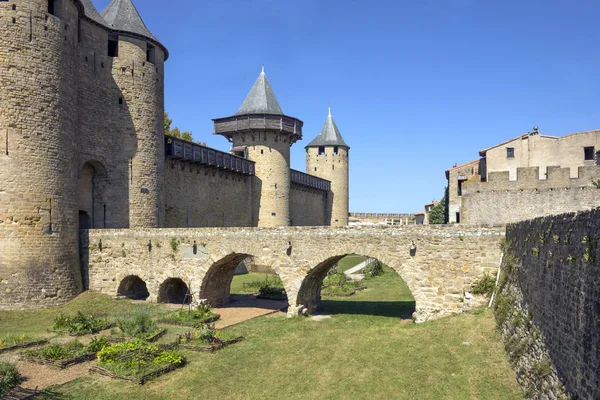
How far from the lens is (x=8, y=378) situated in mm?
10719

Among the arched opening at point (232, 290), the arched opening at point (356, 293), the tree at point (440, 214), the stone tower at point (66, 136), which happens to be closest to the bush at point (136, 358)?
the arched opening at point (356, 293)

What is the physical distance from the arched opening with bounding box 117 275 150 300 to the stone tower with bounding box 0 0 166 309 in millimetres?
1821

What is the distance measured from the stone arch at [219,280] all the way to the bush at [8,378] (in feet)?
28.7

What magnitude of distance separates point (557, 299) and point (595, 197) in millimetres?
Result: 13568

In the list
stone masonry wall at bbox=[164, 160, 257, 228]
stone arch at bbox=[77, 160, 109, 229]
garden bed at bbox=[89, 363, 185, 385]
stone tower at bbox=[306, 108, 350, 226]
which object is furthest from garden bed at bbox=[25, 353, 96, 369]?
stone tower at bbox=[306, 108, 350, 226]

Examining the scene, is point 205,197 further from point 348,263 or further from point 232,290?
point 348,263

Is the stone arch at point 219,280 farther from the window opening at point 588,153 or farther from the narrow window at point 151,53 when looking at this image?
the window opening at point 588,153

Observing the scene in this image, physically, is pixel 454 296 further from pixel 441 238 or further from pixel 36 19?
pixel 36 19

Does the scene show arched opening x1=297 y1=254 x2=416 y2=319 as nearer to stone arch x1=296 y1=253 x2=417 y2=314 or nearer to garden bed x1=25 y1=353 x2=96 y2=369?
stone arch x1=296 y1=253 x2=417 y2=314

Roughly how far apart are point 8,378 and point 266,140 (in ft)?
91.0

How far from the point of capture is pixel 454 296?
15320 mm

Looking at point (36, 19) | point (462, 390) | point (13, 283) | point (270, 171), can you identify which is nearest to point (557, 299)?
point (462, 390)

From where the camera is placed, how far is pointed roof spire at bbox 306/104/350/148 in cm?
5112

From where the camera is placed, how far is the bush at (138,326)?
1515 cm
